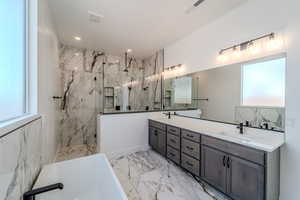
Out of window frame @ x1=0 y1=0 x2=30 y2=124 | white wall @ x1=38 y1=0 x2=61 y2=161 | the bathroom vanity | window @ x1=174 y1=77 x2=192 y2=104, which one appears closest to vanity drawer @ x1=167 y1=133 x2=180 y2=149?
the bathroom vanity

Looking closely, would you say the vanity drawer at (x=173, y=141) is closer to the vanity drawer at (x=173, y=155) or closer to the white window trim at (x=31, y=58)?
the vanity drawer at (x=173, y=155)

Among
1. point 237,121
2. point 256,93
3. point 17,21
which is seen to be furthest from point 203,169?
point 17,21

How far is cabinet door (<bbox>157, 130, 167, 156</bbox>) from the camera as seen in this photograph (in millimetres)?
2835

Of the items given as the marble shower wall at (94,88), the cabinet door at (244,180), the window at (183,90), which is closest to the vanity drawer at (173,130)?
the window at (183,90)

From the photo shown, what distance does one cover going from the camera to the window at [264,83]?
5.51ft

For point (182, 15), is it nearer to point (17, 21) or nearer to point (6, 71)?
point (17, 21)

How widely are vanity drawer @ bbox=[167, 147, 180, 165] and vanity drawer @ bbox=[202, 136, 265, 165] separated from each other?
2.30 feet

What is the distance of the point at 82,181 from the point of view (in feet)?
4.12

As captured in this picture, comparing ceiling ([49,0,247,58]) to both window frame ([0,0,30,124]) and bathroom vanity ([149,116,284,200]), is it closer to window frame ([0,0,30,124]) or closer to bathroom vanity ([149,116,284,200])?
window frame ([0,0,30,124])

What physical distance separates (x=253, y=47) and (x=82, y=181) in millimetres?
2692

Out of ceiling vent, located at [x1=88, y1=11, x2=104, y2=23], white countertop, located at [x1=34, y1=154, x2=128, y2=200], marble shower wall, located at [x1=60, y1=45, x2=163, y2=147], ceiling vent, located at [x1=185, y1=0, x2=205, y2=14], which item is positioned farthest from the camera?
marble shower wall, located at [x1=60, y1=45, x2=163, y2=147]

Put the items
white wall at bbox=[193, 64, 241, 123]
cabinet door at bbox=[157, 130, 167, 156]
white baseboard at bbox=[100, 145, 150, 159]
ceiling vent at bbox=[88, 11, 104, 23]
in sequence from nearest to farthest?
white wall at bbox=[193, 64, 241, 123], ceiling vent at bbox=[88, 11, 104, 23], cabinet door at bbox=[157, 130, 167, 156], white baseboard at bbox=[100, 145, 150, 159]

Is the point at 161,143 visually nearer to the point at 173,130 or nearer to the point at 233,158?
the point at 173,130

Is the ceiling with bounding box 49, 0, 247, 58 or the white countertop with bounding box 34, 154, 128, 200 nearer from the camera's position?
the white countertop with bounding box 34, 154, 128, 200
